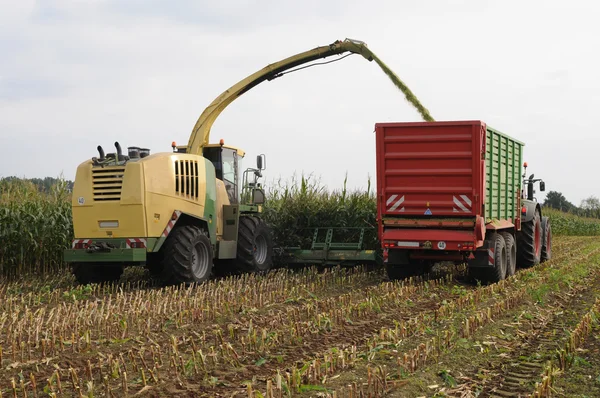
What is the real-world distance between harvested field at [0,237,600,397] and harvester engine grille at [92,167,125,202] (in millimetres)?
1407

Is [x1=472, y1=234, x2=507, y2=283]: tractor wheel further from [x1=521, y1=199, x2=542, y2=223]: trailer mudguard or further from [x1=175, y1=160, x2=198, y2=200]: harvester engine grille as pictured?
[x1=175, y1=160, x2=198, y2=200]: harvester engine grille

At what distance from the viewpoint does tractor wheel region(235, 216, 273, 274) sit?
38.5ft

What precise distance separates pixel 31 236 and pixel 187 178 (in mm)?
3301

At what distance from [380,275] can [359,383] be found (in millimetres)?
7389

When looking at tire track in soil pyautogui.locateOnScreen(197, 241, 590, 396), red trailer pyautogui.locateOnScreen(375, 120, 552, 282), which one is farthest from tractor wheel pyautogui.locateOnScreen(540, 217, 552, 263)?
tire track in soil pyautogui.locateOnScreen(197, 241, 590, 396)

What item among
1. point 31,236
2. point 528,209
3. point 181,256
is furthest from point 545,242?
point 31,236

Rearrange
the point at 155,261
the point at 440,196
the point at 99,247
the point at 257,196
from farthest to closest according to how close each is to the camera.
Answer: the point at 257,196
the point at 155,261
the point at 440,196
the point at 99,247

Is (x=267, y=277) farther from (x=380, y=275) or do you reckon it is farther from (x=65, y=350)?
(x=65, y=350)

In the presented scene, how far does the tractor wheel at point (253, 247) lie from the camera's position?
11.7 meters

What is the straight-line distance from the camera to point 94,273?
1042 cm

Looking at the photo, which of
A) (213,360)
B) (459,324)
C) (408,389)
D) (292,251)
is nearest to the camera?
(408,389)

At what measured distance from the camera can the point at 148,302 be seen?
26.1 ft

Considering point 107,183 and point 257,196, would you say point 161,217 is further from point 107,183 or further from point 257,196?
point 257,196

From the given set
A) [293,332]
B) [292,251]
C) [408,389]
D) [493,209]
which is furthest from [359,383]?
[292,251]
